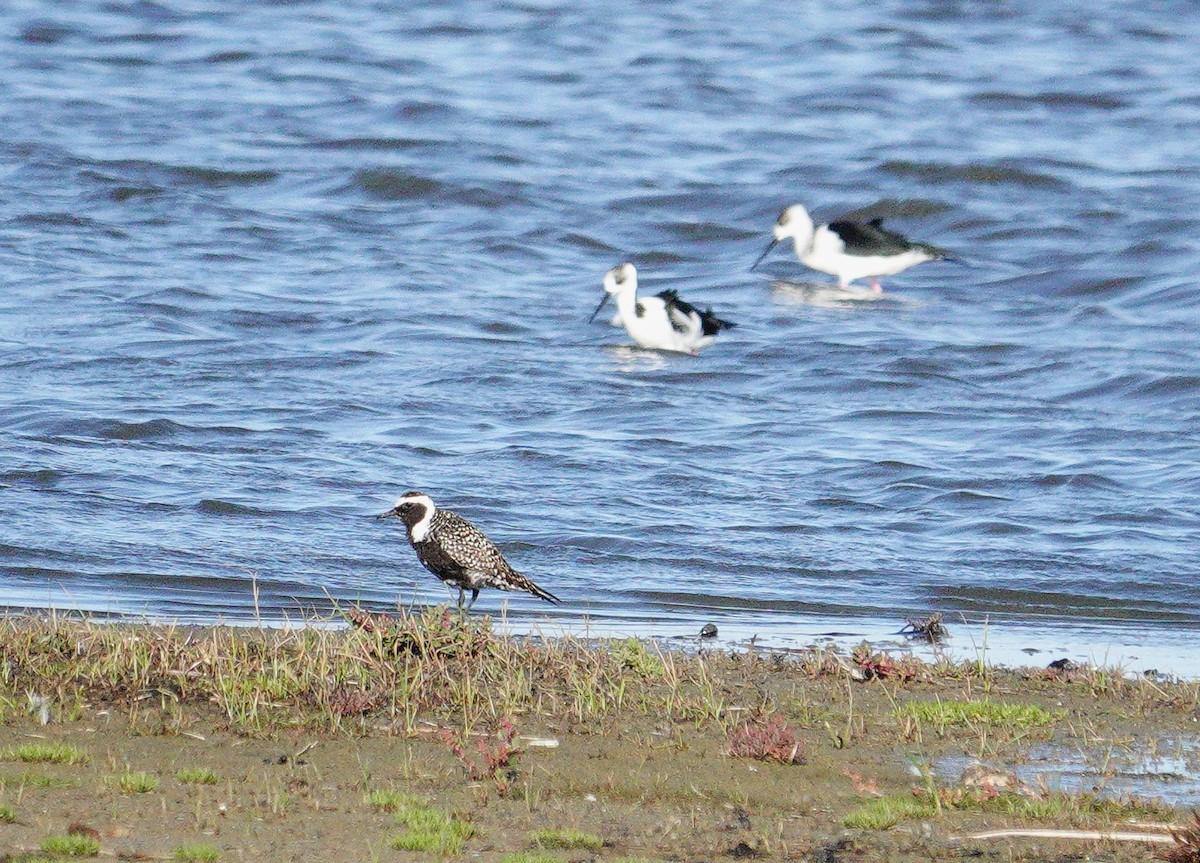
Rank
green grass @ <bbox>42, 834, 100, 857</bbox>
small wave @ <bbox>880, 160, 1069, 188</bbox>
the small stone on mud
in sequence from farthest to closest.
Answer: small wave @ <bbox>880, 160, 1069, 188</bbox> < the small stone on mud < green grass @ <bbox>42, 834, 100, 857</bbox>

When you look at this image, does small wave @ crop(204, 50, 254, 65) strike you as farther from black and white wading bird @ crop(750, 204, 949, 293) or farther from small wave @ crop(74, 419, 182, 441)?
small wave @ crop(74, 419, 182, 441)

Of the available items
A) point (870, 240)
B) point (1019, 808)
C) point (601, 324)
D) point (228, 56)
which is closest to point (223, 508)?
point (1019, 808)

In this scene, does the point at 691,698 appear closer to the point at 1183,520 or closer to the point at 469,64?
the point at 1183,520

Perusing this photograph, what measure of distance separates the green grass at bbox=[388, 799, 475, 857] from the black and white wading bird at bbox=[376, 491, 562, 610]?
7.94 ft

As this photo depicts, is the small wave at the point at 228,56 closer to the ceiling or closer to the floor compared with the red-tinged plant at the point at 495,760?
closer to the floor

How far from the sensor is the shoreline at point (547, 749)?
5.01 m

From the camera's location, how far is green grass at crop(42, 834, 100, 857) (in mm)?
4652

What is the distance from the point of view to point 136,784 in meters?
5.13

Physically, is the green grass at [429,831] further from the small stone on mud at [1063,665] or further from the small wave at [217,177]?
the small wave at [217,177]

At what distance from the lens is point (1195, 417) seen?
12703 mm

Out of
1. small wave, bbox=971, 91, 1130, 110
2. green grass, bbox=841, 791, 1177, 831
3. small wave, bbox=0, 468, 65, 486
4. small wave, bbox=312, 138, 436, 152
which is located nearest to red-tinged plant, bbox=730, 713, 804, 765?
green grass, bbox=841, 791, 1177, 831

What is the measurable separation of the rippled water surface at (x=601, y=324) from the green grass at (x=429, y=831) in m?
2.87

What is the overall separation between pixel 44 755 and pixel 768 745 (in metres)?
2.18

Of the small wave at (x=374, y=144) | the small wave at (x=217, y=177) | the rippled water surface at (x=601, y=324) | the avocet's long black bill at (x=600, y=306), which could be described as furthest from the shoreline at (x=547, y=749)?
the small wave at (x=374, y=144)
